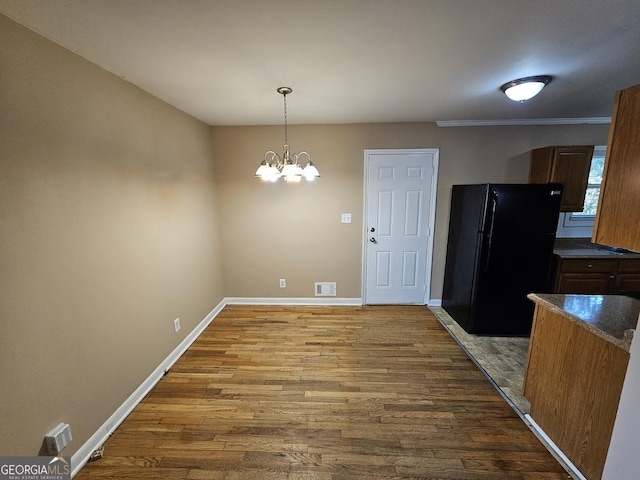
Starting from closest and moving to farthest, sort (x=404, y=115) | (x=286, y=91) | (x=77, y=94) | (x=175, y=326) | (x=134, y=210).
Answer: (x=77, y=94) → (x=134, y=210) → (x=286, y=91) → (x=175, y=326) → (x=404, y=115)

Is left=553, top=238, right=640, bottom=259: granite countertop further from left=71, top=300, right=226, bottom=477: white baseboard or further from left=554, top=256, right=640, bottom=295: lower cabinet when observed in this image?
left=71, top=300, right=226, bottom=477: white baseboard

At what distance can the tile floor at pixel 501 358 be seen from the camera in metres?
2.04

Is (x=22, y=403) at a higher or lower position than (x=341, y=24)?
lower

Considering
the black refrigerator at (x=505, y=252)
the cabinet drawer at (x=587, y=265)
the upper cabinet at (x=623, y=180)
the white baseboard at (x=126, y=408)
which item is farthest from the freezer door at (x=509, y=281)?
the white baseboard at (x=126, y=408)

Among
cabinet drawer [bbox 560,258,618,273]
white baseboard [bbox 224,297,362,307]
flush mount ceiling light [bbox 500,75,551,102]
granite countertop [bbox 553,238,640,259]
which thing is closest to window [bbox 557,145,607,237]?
granite countertop [bbox 553,238,640,259]

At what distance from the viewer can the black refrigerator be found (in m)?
2.59

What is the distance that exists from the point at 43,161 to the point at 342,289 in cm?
315

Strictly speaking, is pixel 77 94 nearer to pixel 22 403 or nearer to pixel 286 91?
pixel 286 91

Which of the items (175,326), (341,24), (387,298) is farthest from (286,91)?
(387,298)

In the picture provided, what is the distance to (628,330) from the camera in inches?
48.4

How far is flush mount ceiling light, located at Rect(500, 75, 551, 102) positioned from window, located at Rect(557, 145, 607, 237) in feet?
A: 6.45

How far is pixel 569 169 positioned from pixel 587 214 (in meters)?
0.82

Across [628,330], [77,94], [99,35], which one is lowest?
[628,330]

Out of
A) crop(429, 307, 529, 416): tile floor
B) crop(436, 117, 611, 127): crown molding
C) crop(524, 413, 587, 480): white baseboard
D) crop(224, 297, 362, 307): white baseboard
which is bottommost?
crop(524, 413, 587, 480): white baseboard
